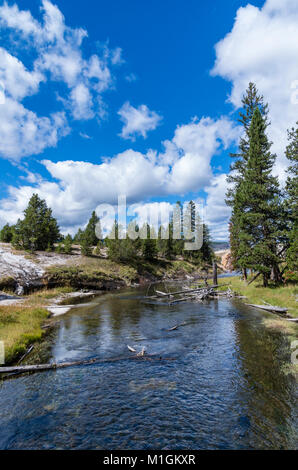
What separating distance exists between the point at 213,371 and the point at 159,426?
469cm

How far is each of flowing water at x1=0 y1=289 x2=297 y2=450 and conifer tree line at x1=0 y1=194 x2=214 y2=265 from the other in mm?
46504

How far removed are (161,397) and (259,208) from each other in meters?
27.5

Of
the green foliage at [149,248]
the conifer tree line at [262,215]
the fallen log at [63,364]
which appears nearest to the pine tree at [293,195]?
the conifer tree line at [262,215]

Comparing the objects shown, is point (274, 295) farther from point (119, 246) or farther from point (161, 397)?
point (119, 246)

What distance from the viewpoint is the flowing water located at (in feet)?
24.3

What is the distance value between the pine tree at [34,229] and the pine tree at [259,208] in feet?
154

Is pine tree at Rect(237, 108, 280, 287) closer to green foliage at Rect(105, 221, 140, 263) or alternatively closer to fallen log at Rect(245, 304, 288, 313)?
fallen log at Rect(245, 304, 288, 313)

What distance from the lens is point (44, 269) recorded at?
149 feet

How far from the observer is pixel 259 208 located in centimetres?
3117

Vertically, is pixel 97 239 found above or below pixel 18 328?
above

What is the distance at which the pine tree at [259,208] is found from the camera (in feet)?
96.6

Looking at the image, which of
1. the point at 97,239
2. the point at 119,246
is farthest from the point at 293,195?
the point at 97,239
